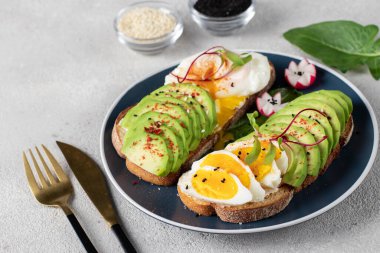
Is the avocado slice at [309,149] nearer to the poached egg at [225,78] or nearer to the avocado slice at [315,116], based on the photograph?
the avocado slice at [315,116]

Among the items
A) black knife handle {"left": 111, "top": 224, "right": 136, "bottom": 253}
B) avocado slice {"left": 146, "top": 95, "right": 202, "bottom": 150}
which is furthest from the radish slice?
black knife handle {"left": 111, "top": 224, "right": 136, "bottom": 253}

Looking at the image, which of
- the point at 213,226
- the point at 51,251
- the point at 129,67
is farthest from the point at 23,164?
the point at 213,226

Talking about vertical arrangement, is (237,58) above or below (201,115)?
above

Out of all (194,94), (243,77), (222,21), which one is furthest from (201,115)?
(222,21)

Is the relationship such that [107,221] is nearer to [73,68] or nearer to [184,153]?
[184,153]

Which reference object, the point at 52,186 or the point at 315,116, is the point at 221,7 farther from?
the point at 52,186
